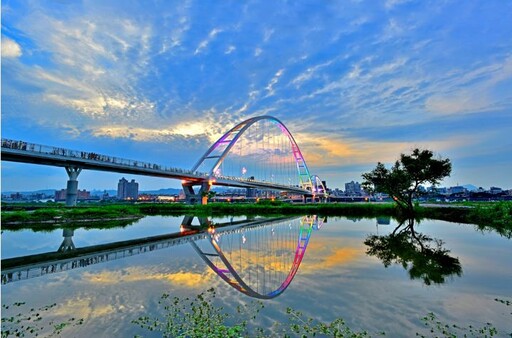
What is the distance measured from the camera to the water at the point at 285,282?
5658mm

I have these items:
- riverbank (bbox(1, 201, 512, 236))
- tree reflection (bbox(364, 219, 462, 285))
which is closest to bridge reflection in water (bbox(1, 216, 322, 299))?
tree reflection (bbox(364, 219, 462, 285))

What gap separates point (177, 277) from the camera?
8.77 meters

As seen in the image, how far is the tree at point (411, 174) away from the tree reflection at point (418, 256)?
1711 centimetres

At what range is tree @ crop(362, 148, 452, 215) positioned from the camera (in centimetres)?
3056

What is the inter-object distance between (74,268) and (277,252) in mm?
8091

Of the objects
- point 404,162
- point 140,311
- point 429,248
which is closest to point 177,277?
point 140,311

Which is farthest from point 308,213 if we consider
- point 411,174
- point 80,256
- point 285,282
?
point 285,282

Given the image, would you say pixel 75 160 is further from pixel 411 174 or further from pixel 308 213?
pixel 411 174

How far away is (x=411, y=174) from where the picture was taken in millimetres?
31375

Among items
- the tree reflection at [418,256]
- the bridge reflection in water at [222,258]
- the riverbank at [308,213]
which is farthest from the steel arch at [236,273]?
the riverbank at [308,213]

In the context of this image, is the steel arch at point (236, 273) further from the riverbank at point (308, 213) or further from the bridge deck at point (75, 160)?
the bridge deck at point (75, 160)

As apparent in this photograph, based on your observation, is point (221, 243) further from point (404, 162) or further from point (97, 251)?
point (404, 162)

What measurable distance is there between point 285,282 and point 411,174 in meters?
28.7

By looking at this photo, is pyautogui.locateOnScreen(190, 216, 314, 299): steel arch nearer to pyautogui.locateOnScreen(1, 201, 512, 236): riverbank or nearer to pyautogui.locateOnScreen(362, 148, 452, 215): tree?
pyautogui.locateOnScreen(1, 201, 512, 236): riverbank
